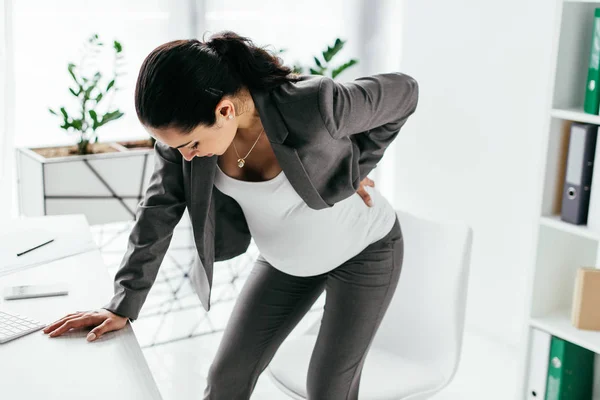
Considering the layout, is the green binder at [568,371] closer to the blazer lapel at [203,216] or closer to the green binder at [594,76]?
the green binder at [594,76]

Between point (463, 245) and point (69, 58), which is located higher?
point (69, 58)

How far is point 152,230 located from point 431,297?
2.66 ft

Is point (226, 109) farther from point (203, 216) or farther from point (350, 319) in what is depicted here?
point (350, 319)

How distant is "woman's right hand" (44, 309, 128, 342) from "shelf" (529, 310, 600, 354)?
132cm

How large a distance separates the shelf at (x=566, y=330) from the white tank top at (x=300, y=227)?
0.73 m

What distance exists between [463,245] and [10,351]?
1.13m

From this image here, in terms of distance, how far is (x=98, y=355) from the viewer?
119cm

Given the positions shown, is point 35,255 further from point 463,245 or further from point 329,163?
point 463,245

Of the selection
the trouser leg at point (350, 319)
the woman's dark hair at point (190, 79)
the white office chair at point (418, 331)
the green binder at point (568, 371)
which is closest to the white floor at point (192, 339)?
the green binder at point (568, 371)

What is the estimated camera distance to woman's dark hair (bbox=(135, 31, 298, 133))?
1.22 meters

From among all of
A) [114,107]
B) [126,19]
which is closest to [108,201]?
[114,107]

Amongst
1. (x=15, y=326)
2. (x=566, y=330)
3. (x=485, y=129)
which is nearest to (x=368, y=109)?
(x=15, y=326)

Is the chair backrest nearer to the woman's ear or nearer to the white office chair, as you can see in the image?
the white office chair

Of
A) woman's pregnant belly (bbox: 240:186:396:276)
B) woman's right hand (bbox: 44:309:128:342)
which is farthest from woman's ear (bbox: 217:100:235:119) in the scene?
woman's right hand (bbox: 44:309:128:342)
